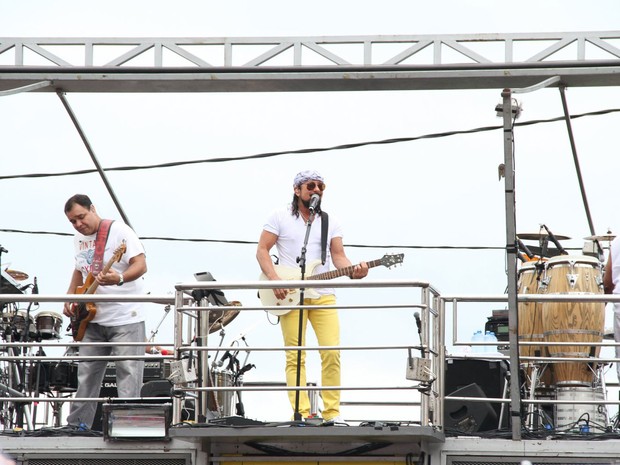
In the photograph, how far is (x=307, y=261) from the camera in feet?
31.4

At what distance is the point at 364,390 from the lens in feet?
27.7

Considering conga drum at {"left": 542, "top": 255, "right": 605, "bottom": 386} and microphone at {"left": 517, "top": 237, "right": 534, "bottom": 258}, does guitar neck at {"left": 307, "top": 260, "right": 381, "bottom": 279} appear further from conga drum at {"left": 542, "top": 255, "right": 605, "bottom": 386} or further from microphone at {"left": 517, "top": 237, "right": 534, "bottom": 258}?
conga drum at {"left": 542, "top": 255, "right": 605, "bottom": 386}

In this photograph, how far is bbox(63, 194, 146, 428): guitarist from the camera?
9797mm

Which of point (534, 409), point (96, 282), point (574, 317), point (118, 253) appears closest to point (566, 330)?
point (574, 317)

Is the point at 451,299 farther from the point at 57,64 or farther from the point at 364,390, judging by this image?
the point at 57,64

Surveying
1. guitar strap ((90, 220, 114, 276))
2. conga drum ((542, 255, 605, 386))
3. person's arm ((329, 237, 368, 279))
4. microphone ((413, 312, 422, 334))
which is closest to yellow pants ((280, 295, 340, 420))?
person's arm ((329, 237, 368, 279))

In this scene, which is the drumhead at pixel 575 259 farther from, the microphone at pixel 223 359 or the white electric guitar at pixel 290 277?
the microphone at pixel 223 359

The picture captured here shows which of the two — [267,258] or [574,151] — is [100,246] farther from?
[574,151]

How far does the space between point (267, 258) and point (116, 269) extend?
121 cm

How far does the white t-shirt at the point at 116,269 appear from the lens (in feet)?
32.2

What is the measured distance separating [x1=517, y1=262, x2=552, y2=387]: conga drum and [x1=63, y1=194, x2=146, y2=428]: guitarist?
293 centimetres

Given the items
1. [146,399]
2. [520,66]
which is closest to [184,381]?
[146,399]

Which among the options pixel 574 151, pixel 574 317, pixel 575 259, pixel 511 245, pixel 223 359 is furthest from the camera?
pixel 223 359

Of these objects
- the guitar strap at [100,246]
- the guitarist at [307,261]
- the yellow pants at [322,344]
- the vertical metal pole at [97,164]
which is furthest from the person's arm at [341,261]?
the vertical metal pole at [97,164]
